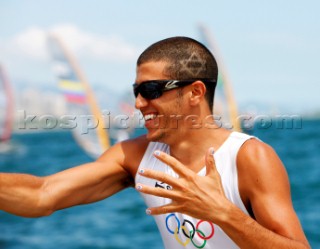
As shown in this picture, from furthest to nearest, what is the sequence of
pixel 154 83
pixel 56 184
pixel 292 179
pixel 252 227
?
pixel 292 179, pixel 56 184, pixel 154 83, pixel 252 227

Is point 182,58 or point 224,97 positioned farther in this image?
point 224,97

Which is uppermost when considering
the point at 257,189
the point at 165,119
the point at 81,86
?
the point at 165,119

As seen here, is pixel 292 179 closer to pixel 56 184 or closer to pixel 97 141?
pixel 97 141

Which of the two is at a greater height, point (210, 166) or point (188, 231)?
point (210, 166)

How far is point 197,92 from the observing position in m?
3.77

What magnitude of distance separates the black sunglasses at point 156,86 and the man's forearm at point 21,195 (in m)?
0.84

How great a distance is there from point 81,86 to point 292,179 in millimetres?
11943

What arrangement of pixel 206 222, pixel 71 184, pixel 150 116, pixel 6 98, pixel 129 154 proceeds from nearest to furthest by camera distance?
pixel 206 222, pixel 150 116, pixel 71 184, pixel 129 154, pixel 6 98


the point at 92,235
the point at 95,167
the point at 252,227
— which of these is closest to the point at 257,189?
the point at 252,227

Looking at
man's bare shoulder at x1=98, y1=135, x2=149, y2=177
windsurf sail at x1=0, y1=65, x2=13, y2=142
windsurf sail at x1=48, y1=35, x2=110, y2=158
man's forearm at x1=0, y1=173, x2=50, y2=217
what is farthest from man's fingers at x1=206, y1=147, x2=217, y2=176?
windsurf sail at x1=0, y1=65, x2=13, y2=142

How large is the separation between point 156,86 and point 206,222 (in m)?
0.81

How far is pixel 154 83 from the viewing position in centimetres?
368

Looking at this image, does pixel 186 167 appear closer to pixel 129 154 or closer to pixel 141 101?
pixel 141 101

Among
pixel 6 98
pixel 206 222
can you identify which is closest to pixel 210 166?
pixel 206 222
